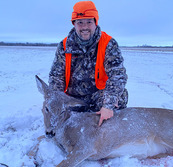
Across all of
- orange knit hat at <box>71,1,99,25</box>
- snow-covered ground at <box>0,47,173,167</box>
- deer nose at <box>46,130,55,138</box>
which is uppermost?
orange knit hat at <box>71,1,99,25</box>

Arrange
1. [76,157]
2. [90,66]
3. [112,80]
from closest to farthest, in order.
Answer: [76,157]
[112,80]
[90,66]

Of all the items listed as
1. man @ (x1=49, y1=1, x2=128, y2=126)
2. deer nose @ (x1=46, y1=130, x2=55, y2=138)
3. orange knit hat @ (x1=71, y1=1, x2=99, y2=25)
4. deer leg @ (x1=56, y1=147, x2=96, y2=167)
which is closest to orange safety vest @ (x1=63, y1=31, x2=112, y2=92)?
man @ (x1=49, y1=1, x2=128, y2=126)

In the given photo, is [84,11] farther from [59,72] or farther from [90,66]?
[59,72]

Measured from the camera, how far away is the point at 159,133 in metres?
2.88

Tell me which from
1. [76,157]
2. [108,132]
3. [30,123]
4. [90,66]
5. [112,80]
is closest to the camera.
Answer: [76,157]

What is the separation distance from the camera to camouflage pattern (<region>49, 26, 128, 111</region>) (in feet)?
10.4

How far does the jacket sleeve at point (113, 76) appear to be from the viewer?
9.95 ft

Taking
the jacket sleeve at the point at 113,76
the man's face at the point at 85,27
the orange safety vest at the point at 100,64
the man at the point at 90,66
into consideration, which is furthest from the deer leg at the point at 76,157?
the man's face at the point at 85,27

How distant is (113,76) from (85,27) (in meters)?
1.00

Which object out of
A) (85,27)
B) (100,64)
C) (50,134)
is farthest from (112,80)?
(50,134)

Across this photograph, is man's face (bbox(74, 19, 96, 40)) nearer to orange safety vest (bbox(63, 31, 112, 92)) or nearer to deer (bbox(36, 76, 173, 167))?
orange safety vest (bbox(63, 31, 112, 92))

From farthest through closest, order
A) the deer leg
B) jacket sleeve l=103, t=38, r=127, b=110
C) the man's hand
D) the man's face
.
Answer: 1. the man's face
2. jacket sleeve l=103, t=38, r=127, b=110
3. the man's hand
4. the deer leg

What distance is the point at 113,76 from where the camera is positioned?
321cm

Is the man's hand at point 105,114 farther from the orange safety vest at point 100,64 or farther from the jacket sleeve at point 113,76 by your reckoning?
the orange safety vest at point 100,64
